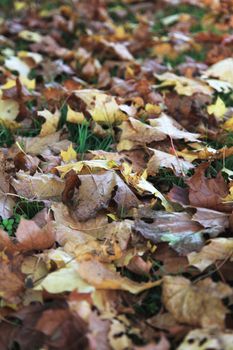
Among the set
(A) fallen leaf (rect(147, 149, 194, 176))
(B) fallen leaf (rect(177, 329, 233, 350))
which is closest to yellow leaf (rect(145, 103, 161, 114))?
(A) fallen leaf (rect(147, 149, 194, 176))

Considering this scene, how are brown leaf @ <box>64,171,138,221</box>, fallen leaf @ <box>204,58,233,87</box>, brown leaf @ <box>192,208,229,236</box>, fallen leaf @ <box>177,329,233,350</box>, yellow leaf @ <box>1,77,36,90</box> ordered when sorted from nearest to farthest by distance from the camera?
A: fallen leaf @ <box>177,329,233,350</box> → brown leaf @ <box>192,208,229,236</box> → brown leaf @ <box>64,171,138,221</box> → yellow leaf @ <box>1,77,36,90</box> → fallen leaf @ <box>204,58,233,87</box>

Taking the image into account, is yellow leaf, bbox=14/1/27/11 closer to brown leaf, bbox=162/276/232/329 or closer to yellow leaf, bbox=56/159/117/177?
yellow leaf, bbox=56/159/117/177

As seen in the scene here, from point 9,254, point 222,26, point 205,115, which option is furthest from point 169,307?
point 222,26

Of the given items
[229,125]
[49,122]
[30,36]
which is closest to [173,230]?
[229,125]

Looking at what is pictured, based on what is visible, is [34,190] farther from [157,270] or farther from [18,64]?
[18,64]

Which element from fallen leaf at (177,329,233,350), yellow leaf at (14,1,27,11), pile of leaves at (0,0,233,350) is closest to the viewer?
fallen leaf at (177,329,233,350)

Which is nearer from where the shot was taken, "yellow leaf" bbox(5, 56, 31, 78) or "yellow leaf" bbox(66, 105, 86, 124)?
"yellow leaf" bbox(66, 105, 86, 124)
